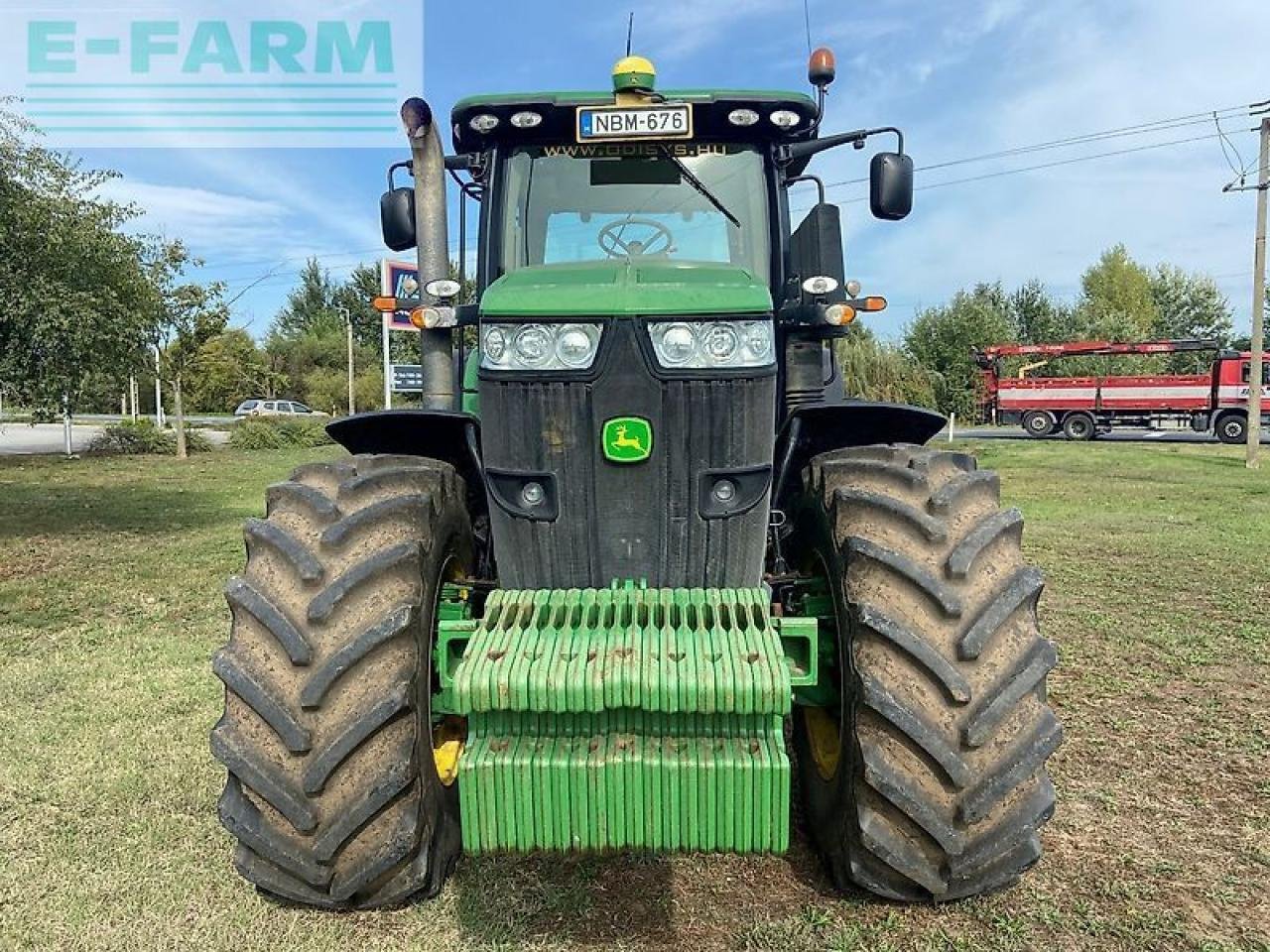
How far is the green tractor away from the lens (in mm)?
2609

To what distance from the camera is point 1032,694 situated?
2.82m

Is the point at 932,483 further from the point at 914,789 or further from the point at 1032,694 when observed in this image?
the point at 914,789

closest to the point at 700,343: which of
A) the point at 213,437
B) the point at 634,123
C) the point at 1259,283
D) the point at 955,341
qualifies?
the point at 634,123

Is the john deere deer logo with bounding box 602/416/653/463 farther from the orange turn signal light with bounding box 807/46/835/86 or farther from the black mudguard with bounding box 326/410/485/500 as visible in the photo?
the orange turn signal light with bounding box 807/46/835/86

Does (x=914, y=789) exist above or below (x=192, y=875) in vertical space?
above

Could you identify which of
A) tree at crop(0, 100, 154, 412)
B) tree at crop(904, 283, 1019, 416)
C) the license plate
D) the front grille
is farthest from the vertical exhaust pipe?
tree at crop(904, 283, 1019, 416)

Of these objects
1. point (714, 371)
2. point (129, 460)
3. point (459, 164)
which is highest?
point (459, 164)

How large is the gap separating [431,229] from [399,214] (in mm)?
602

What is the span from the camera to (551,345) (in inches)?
120

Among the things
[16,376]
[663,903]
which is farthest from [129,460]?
[663,903]

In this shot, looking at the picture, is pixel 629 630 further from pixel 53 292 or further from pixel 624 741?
pixel 53 292

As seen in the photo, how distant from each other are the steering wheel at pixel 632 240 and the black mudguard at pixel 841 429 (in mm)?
966

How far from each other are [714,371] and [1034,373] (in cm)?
4084

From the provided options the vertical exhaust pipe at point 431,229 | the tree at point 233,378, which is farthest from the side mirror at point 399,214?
the tree at point 233,378
